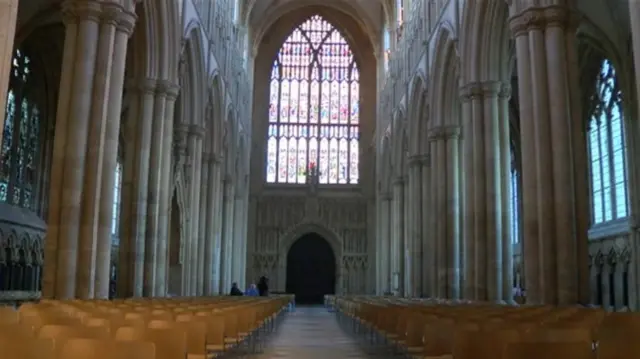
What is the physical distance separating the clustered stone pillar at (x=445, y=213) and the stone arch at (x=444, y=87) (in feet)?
1.45

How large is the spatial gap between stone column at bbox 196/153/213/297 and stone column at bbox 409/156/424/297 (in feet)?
30.5

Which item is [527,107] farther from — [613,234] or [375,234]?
[375,234]

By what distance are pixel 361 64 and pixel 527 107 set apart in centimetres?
3324

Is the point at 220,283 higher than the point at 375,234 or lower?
lower

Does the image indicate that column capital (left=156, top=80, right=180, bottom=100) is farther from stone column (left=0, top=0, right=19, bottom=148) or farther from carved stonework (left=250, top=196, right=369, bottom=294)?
carved stonework (left=250, top=196, right=369, bottom=294)

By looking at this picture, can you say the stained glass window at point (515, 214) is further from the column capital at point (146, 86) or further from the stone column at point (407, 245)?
the column capital at point (146, 86)

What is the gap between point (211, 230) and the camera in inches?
1200

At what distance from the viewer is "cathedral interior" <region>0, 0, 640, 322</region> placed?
1480 centimetres

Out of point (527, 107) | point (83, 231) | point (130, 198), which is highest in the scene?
point (527, 107)

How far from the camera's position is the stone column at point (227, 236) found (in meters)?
34.6

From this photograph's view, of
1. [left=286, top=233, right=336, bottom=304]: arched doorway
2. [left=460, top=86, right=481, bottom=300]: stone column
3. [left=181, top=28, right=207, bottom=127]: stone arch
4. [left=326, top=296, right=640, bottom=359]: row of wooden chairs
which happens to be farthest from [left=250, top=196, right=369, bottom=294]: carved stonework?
[left=326, top=296, right=640, bottom=359]: row of wooden chairs

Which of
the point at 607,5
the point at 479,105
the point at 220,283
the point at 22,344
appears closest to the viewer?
the point at 22,344

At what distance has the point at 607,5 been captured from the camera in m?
22.3

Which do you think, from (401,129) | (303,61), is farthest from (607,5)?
(303,61)
